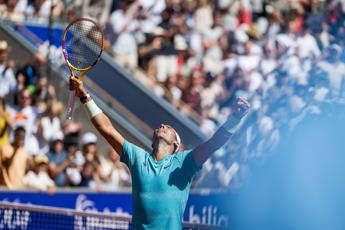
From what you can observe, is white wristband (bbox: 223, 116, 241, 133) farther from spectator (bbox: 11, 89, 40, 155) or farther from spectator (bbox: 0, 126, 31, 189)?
spectator (bbox: 11, 89, 40, 155)

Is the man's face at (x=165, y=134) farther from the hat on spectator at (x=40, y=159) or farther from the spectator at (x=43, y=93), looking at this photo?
the spectator at (x=43, y=93)

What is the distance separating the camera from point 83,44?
952 centimetres

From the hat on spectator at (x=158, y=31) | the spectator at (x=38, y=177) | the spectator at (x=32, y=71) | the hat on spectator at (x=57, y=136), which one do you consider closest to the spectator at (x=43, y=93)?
the spectator at (x=32, y=71)

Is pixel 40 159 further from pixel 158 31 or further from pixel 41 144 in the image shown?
pixel 158 31

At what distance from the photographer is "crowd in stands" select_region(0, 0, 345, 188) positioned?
14.3 metres

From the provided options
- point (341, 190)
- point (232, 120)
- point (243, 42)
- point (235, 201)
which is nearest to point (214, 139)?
point (232, 120)

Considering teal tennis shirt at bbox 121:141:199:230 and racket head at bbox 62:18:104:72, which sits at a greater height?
racket head at bbox 62:18:104:72

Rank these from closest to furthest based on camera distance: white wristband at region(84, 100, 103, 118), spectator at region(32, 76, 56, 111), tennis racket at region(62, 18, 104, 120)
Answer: white wristband at region(84, 100, 103, 118)
tennis racket at region(62, 18, 104, 120)
spectator at region(32, 76, 56, 111)

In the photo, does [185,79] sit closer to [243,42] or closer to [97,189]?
[243,42]

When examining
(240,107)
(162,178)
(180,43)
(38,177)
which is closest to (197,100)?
(180,43)

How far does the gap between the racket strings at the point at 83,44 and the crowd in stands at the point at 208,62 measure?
3.96 m

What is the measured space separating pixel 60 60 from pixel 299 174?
8765 millimetres

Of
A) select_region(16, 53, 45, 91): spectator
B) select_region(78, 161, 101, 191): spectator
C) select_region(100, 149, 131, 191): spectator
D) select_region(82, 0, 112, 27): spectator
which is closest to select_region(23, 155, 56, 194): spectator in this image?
select_region(78, 161, 101, 191): spectator

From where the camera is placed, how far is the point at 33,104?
695 inches
